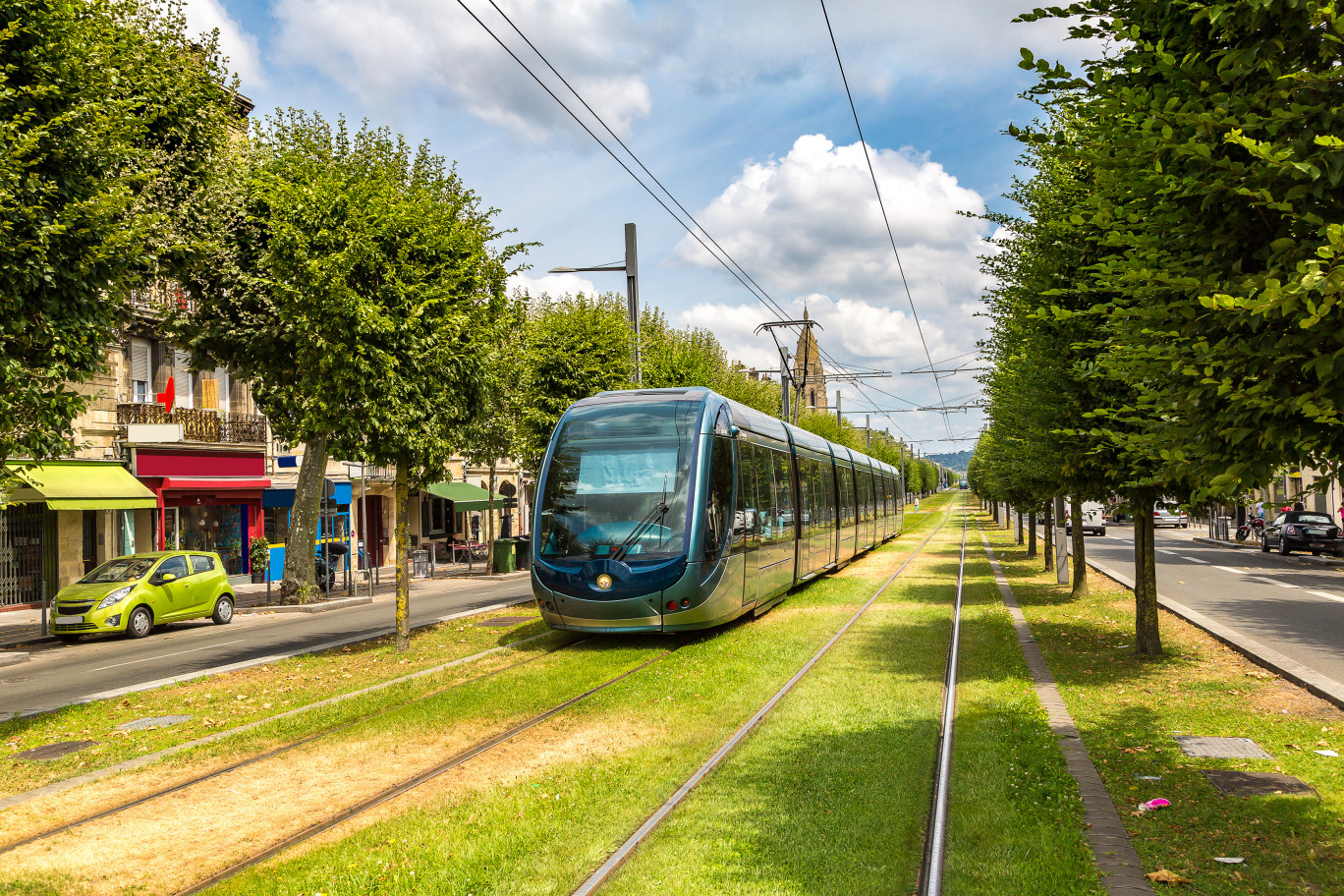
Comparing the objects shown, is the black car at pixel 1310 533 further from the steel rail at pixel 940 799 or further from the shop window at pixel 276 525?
the shop window at pixel 276 525

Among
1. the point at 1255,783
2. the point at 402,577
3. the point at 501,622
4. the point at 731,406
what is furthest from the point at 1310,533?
the point at 402,577

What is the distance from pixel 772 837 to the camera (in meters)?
5.61

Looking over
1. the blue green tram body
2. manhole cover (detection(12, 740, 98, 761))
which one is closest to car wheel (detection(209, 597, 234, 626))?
the blue green tram body

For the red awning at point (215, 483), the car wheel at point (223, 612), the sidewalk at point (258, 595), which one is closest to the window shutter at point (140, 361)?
the red awning at point (215, 483)

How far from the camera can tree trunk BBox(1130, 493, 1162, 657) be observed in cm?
1152

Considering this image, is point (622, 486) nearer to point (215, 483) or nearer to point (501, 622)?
point (501, 622)

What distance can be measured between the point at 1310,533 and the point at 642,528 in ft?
96.9

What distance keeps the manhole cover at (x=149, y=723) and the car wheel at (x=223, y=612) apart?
1175cm

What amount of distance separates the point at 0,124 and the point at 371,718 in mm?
6141

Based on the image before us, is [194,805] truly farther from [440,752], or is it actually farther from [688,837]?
[688,837]

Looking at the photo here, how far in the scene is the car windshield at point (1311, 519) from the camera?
3228 centimetres

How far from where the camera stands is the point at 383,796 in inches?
262

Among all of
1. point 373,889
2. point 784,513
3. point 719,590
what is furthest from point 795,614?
point 373,889

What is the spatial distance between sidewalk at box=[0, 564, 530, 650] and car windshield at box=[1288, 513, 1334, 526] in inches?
1050
